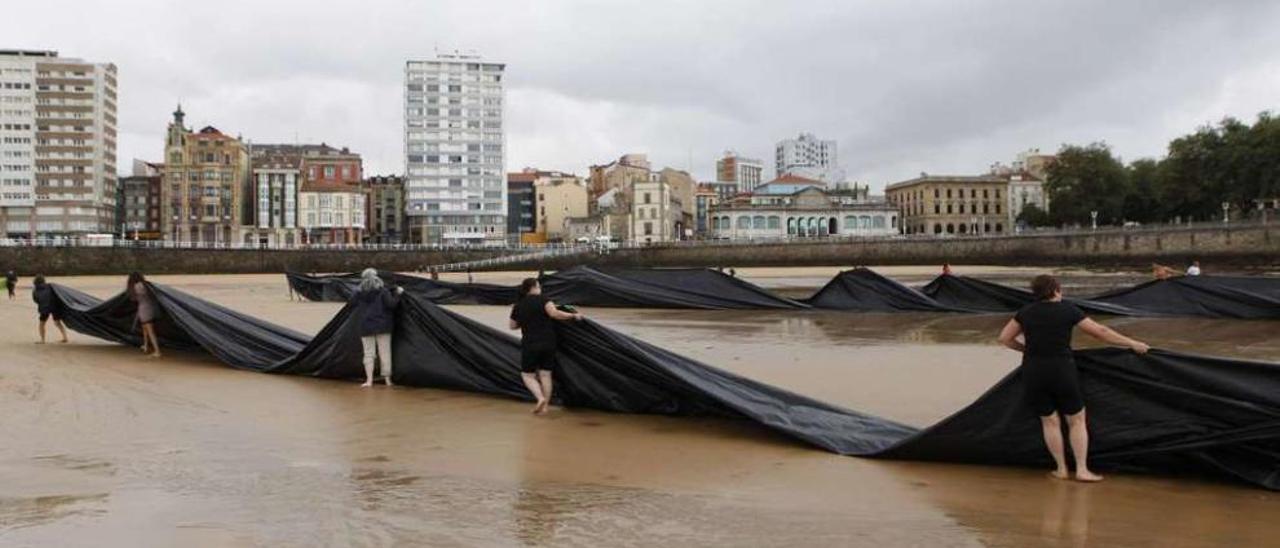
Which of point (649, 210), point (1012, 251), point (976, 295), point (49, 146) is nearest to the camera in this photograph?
point (976, 295)

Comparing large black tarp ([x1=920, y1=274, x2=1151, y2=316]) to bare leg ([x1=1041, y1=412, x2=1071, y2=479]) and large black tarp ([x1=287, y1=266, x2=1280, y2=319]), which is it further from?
bare leg ([x1=1041, y1=412, x2=1071, y2=479])

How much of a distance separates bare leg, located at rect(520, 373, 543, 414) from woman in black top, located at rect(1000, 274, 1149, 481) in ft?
14.5

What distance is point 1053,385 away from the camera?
597 centimetres

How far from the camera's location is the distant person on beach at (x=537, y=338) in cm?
870

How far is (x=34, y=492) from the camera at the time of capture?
5.75 m

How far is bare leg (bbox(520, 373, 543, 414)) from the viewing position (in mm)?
8781

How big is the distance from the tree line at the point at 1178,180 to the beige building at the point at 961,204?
2132 cm

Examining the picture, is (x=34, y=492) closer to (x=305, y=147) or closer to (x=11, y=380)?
(x=11, y=380)

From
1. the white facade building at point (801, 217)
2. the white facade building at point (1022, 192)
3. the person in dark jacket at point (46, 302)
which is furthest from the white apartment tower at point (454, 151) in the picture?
the person in dark jacket at point (46, 302)

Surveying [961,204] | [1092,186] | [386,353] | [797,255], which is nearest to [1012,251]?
[797,255]

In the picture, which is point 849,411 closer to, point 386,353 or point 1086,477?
point 1086,477

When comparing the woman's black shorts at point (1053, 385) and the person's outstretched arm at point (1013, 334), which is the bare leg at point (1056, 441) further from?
Result: the person's outstretched arm at point (1013, 334)

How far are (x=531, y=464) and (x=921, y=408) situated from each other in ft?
13.8

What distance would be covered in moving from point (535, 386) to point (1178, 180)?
9263 cm
